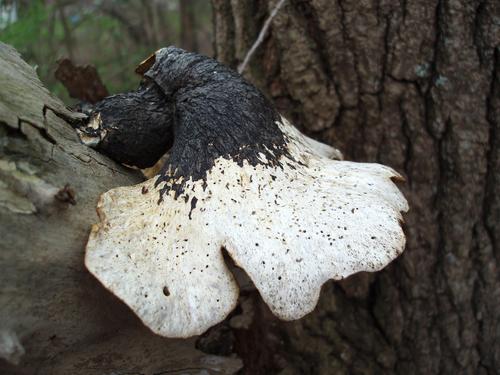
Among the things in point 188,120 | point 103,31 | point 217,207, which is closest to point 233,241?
point 217,207

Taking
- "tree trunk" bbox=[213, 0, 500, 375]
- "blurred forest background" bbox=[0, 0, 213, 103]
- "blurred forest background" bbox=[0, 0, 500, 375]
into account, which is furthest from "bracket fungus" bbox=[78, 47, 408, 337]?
"blurred forest background" bbox=[0, 0, 213, 103]

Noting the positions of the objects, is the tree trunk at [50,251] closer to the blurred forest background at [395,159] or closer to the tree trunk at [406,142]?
the blurred forest background at [395,159]

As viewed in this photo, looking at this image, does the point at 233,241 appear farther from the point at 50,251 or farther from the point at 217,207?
the point at 50,251

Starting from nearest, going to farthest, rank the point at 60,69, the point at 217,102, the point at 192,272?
the point at 192,272
the point at 217,102
the point at 60,69

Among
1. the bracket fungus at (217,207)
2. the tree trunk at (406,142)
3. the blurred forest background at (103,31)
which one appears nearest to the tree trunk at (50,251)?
the bracket fungus at (217,207)

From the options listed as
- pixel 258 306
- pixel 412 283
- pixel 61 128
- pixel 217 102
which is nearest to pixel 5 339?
pixel 61 128

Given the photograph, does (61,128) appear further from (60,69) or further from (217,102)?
(60,69)
